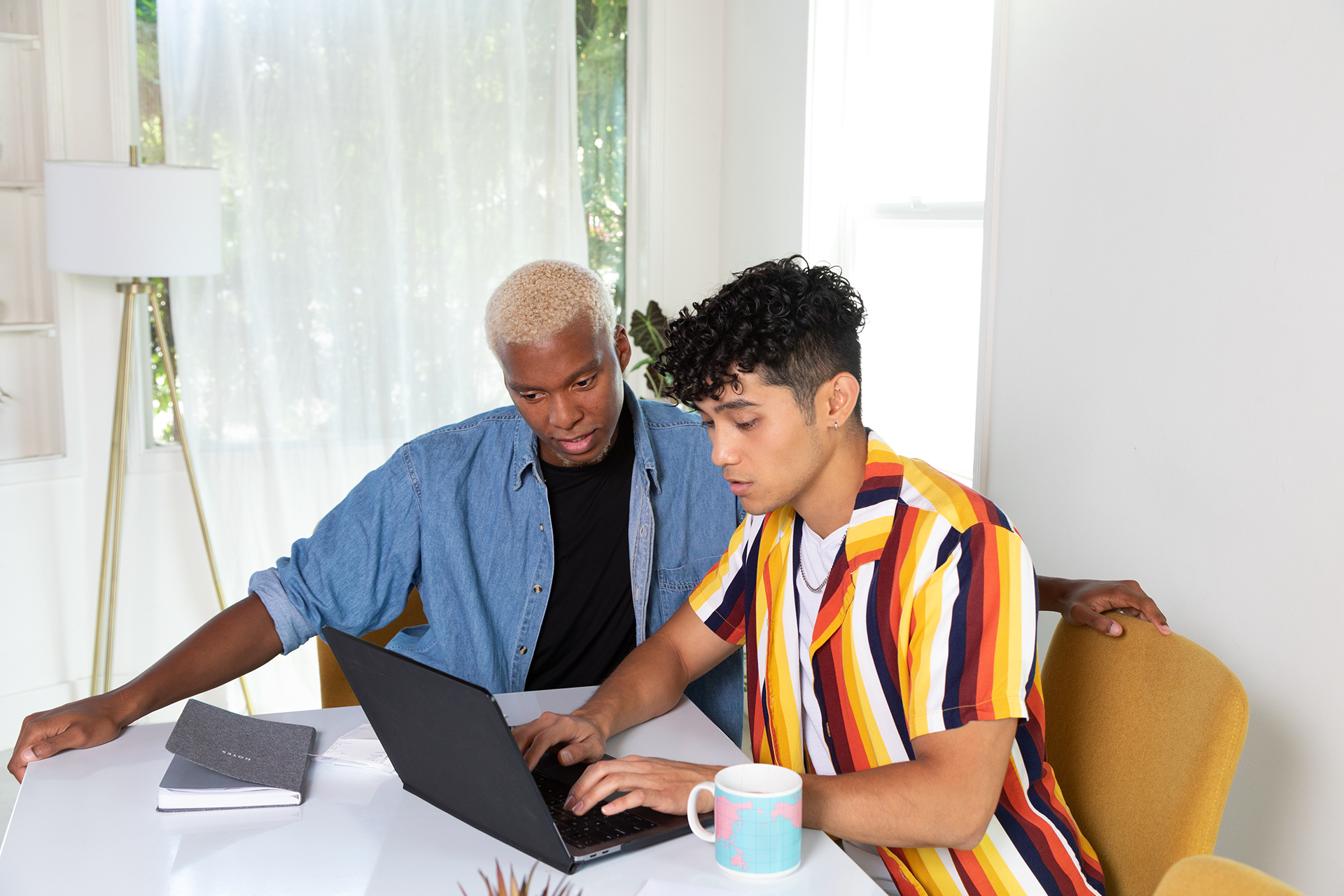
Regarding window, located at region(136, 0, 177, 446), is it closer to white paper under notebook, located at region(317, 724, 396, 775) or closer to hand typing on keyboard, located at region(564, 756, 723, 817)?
white paper under notebook, located at region(317, 724, 396, 775)

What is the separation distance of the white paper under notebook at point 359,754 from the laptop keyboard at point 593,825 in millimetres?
269

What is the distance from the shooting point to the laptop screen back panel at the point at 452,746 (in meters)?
1.10

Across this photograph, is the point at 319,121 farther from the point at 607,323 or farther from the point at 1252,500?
the point at 1252,500

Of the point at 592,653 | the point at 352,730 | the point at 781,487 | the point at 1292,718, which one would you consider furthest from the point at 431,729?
the point at 1292,718

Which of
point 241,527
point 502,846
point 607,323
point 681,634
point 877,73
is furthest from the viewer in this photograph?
point 241,527

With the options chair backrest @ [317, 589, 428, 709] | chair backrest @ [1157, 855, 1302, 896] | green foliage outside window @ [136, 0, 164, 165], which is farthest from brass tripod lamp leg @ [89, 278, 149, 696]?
chair backrest @ [1157, 855, 1302, 896]

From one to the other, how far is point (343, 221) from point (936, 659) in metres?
3.02

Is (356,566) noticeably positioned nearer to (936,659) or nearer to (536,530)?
(536,530)

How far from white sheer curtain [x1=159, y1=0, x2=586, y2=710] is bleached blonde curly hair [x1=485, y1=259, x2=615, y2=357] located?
6.72 ft

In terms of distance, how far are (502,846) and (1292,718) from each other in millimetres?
1060

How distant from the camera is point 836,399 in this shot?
137 cm

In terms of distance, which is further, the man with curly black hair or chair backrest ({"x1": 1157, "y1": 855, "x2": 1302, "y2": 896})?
the man with curly black hair

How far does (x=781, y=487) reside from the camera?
137 centimetres

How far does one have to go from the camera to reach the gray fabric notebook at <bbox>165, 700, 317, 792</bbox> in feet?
4.31
